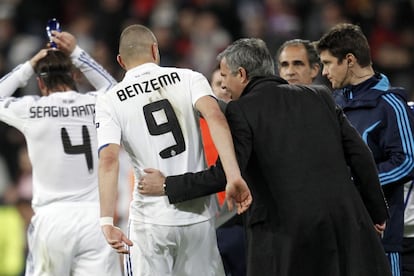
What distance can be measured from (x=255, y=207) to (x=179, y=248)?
0.65 metres

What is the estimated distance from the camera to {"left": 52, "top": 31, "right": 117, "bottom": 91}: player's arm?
279 inches

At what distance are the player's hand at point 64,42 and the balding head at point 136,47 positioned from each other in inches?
51.7

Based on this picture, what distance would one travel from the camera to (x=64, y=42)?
7086mm

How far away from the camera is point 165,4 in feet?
45.5

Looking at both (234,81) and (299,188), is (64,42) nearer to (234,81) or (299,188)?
(234,81)

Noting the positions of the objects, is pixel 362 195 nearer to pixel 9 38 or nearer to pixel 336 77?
pixel 336 77

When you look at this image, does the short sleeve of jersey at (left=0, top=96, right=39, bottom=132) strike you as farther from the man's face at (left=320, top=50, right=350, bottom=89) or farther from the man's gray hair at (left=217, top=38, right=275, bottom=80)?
the man's face at (left=320, top=50, right=350, bottom=89)

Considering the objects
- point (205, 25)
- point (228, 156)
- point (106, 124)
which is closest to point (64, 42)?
point (106, 124)

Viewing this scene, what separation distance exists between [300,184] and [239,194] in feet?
1.31

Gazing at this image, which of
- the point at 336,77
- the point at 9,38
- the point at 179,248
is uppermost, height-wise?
the point at 9,38

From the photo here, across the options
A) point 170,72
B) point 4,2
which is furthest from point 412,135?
point 4,2

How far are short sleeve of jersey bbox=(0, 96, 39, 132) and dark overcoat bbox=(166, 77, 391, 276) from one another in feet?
6.37

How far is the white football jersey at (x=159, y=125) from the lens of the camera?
5703mm

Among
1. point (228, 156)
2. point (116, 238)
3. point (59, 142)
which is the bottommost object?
point (116, 238)
